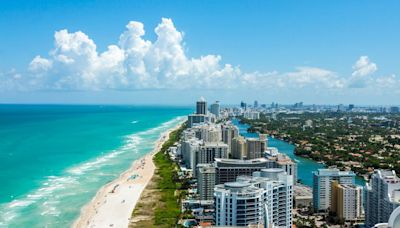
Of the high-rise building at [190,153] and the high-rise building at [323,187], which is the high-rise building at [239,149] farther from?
the high-rise building at [323,187]

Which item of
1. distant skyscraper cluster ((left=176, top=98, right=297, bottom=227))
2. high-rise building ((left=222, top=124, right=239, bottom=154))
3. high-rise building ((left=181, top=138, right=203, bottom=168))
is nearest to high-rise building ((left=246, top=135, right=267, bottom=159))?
distant skyscraper cluster ((left=176, top=98, right=297, bottom=227))

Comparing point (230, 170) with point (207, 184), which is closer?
point (230, 170)

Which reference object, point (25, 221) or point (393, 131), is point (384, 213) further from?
point (393, 131)

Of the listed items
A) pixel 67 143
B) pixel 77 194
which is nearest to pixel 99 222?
pixel 77 194

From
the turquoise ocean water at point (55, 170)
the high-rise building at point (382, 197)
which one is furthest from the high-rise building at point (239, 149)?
the high-rise building at point (382, 197)

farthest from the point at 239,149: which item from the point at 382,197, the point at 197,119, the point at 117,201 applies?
the point at 197,119

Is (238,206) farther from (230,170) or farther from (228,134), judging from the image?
(228,134)
